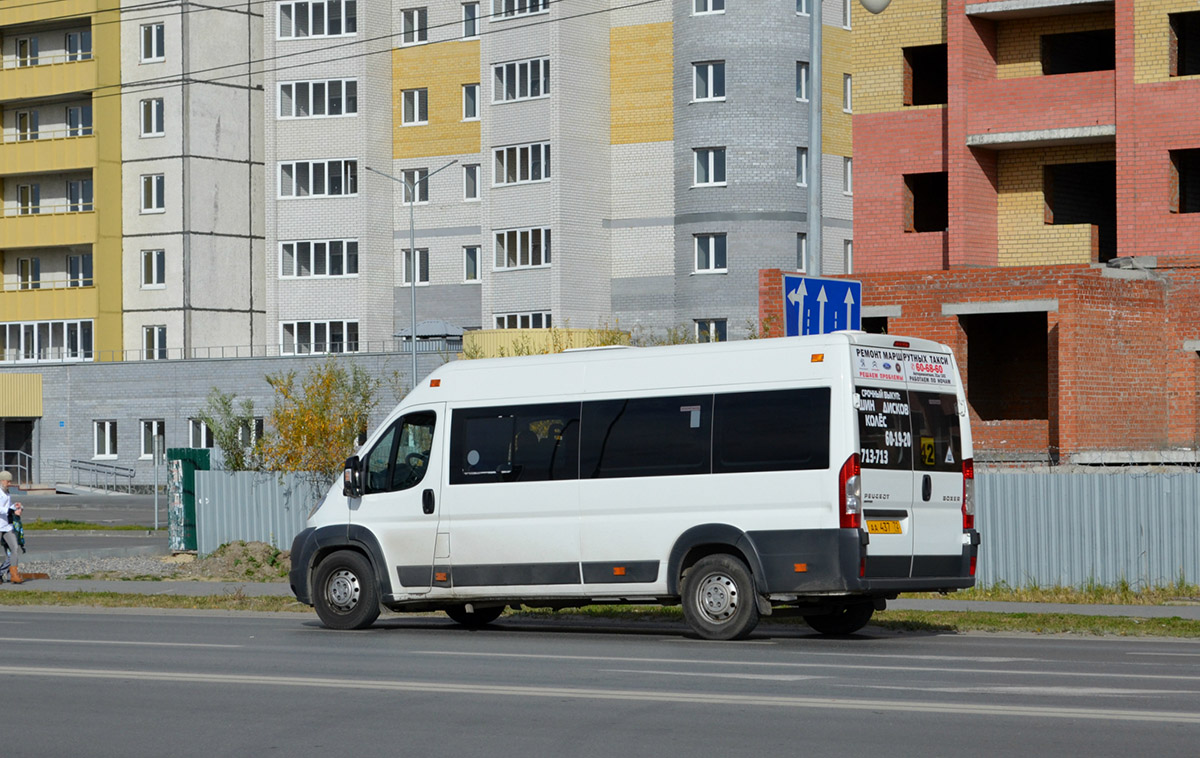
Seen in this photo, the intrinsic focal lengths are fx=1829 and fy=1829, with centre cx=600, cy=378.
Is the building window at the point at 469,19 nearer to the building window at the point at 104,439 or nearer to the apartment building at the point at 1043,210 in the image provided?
the building window at the point at 104,439

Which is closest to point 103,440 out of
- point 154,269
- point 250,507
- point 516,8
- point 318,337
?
point 154,269

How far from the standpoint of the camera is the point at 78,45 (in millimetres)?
73500

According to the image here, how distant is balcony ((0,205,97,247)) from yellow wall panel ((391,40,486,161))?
42.1 ft

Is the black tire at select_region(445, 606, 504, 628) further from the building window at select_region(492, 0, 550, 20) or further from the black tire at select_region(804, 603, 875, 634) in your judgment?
the building window at select_region(492, 0, 550, 20)

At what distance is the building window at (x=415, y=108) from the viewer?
6906 centimetres

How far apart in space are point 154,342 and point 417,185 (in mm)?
12229

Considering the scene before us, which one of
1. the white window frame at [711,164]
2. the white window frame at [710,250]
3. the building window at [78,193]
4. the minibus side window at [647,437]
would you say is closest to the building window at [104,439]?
the building window at [78,193]

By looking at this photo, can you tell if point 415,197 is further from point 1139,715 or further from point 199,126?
point 1139,715

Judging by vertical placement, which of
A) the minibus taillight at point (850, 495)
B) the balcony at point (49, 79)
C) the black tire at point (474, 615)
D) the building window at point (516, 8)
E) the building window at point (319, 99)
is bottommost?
the black tire at point (474, 615)

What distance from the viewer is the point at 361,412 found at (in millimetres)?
38281

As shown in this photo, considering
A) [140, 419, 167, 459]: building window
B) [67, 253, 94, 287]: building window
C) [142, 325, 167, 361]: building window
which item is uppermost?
[67, 253, 94, 287]: building window

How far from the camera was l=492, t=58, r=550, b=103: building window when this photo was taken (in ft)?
210

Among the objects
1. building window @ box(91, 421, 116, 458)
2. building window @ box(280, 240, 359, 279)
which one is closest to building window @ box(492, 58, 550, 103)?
building window @ box(280, 240, 359, 279)

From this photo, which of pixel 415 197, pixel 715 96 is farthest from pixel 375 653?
pixel 415 197
